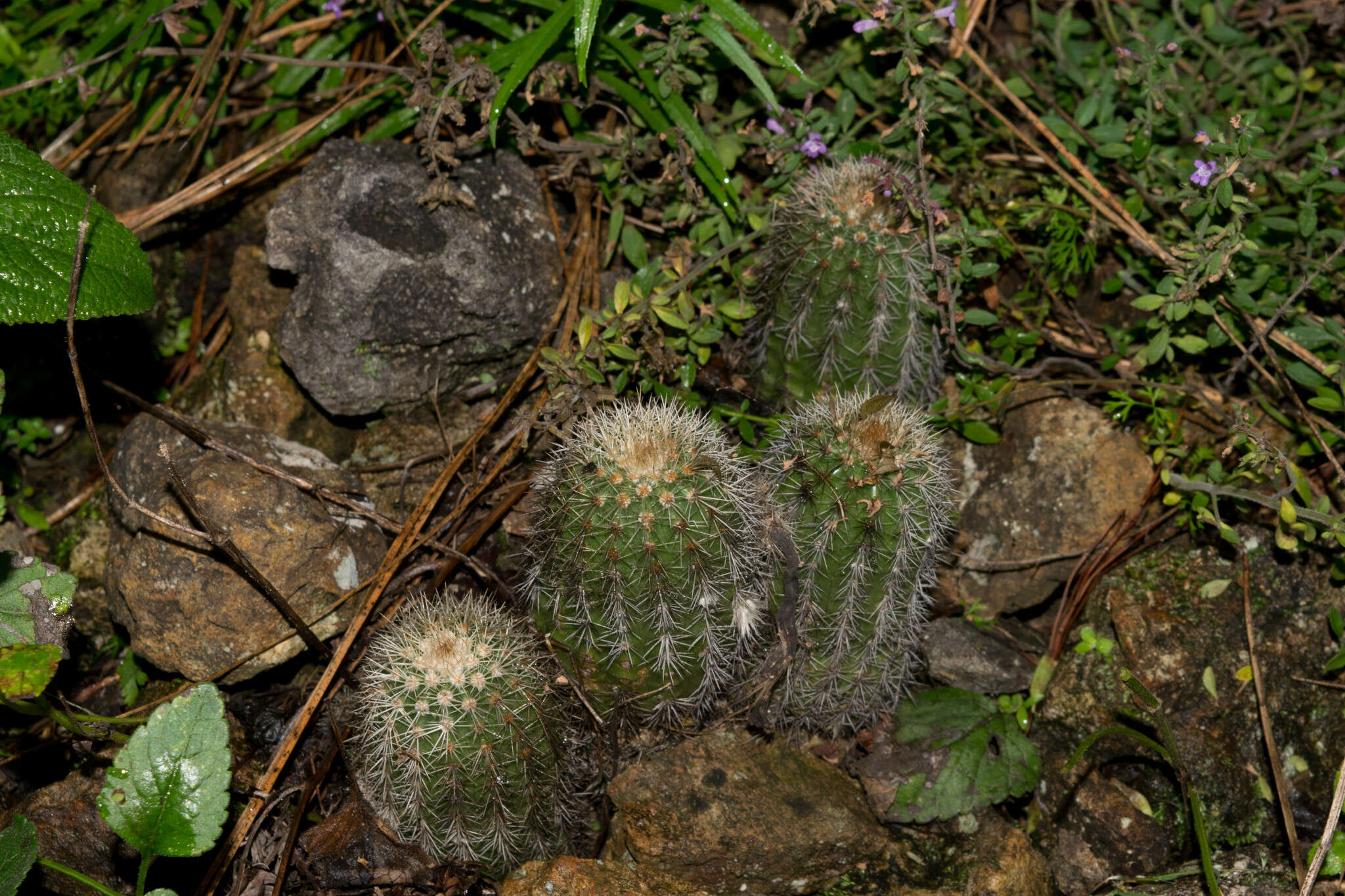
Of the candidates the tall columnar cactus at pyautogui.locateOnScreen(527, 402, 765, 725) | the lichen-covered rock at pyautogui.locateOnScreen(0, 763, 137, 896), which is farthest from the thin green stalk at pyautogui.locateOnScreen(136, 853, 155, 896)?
the tall columnar cactus at pyautogui.locateOnScreen(527, 402, 765, 725)

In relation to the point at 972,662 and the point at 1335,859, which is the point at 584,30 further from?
the point at 1335,859

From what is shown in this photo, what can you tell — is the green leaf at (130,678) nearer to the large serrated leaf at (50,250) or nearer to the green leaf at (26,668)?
the green leaf at (26,668)

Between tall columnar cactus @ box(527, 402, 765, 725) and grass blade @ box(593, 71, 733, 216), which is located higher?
grass blade @ box(593, 71, 733, 216)

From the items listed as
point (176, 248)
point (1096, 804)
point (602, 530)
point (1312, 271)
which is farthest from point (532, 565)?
point (1312, 271)

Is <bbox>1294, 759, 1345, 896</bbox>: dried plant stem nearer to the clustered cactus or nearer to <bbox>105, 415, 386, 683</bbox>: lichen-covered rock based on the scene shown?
the clustered cactus

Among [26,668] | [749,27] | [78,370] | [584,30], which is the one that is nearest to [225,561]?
[26,668]

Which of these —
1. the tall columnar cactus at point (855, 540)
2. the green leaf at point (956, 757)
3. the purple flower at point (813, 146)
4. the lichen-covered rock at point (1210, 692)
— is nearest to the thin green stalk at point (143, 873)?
the tall columnar cactus at point (855, 540)
